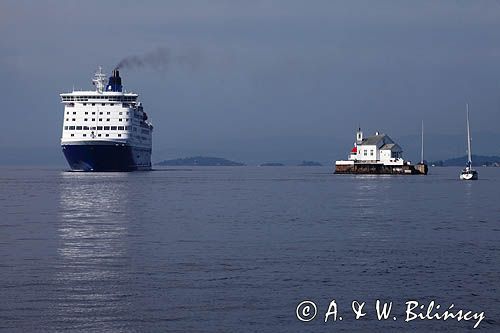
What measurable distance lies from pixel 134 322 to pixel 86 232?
2018cm

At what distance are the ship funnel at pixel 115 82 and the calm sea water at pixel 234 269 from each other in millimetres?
89898

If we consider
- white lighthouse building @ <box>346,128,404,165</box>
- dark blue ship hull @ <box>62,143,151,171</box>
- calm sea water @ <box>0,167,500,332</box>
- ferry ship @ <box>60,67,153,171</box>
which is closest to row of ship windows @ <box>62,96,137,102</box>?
ferry ship @ <box>60,67,153,171</box>

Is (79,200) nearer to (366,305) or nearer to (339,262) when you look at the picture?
(339,262)

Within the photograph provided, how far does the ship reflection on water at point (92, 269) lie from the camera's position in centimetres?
2036

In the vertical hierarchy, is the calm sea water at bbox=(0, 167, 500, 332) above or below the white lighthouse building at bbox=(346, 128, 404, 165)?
below

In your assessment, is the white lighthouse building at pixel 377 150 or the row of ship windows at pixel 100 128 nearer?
the row of ship windows at pixel 100 128

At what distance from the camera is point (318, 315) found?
67.8 ft

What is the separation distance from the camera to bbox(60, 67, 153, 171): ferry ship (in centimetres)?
12519

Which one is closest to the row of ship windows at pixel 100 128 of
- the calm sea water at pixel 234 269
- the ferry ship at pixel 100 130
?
the ferry ship at pixel 100 130

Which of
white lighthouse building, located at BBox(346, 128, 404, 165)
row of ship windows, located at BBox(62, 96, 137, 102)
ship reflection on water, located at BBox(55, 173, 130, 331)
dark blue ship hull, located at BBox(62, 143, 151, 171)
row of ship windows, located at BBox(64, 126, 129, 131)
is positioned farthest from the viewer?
white lighthouse building, located at BBox(346, 128, 404, 165)

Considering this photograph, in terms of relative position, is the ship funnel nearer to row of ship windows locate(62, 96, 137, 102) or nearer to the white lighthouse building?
row of ship windows locate(62, 96, 137, 102)

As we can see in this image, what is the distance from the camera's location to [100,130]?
12619cm

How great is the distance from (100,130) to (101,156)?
389 cm

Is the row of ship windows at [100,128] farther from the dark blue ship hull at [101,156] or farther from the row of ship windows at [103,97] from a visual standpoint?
the row of ship windows at [103,97]
